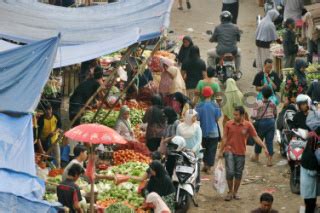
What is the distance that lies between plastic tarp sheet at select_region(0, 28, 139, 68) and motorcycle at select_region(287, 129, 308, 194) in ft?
8.89

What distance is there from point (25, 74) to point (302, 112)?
14.5ft

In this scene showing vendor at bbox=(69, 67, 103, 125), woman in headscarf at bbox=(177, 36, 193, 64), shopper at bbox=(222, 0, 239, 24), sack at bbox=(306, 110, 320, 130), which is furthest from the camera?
shopper at bbox=(222, 0, 239, 24)

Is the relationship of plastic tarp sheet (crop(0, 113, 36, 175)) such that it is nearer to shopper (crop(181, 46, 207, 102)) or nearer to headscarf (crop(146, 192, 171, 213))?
headscarf (crop(146, 192, 171, 213))

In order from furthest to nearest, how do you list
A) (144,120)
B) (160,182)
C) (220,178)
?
(144,120) < (220,178) < (160,182)

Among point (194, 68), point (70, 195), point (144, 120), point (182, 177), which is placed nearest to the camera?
point (70, 195)

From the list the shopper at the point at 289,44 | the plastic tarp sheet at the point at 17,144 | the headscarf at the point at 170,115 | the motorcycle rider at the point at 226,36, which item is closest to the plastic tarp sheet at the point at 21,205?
the plastic tarp sheet at the point at 17,144

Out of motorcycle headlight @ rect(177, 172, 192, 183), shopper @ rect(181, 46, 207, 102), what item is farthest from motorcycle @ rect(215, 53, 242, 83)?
motorcycle headlight @ rect(177, 172, 192, 183)

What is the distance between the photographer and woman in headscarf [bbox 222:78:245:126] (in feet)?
61.0

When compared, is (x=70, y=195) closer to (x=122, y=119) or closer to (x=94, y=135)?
(x=94, y=135)

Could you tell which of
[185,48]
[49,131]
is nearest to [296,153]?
[49,131]

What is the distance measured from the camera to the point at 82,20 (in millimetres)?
19234

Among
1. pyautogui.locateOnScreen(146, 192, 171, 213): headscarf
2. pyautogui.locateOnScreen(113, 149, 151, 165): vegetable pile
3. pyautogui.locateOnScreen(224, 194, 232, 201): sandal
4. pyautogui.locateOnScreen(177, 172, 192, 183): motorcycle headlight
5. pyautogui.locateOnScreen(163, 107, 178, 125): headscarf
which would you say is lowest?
pyautogui.locateOnScreen(224, 194, 232, 201): sandal

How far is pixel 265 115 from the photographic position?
59.5ft

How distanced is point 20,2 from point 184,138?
4952mm
